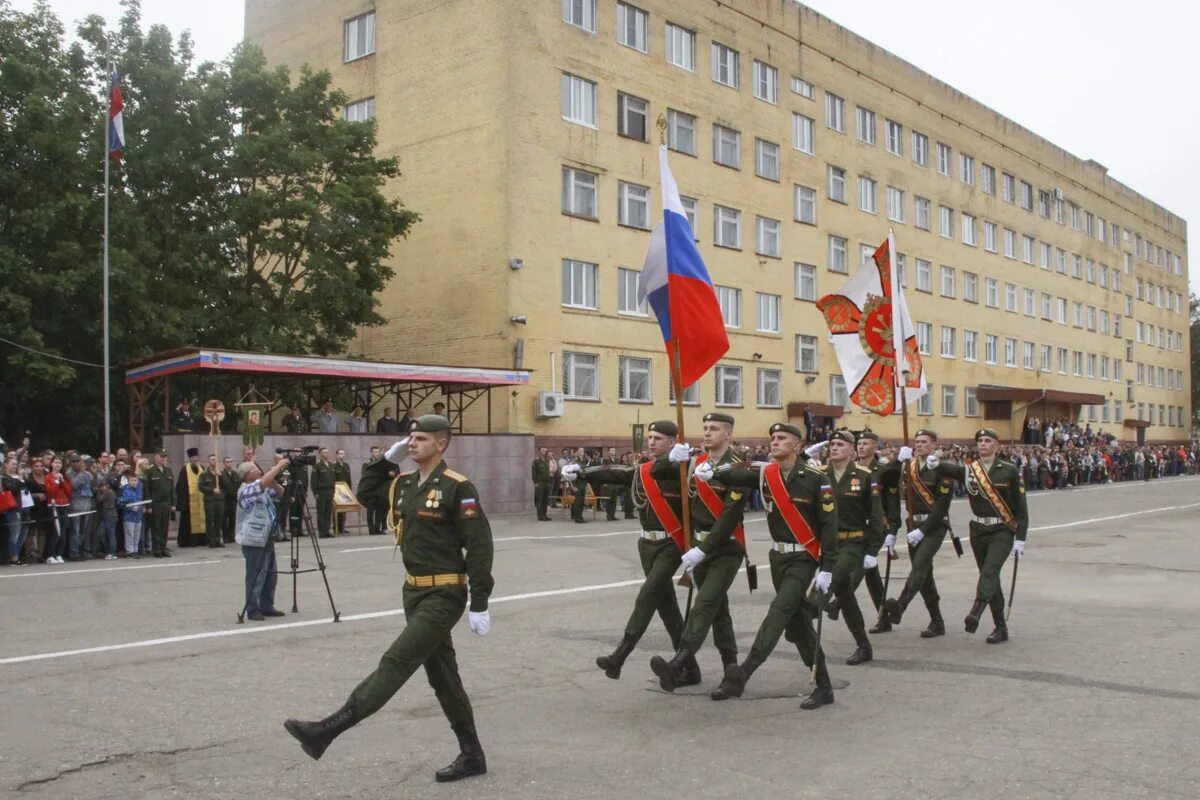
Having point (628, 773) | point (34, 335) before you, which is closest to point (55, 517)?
point (34, 335)

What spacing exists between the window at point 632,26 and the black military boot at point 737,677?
32.5 metres

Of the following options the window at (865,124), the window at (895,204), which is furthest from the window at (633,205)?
the window at (895,204)

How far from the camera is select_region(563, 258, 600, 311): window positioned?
3597cm

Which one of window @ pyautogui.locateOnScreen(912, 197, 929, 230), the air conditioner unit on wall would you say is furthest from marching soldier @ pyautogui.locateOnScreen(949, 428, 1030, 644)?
window @ pyautogui.locateOnScreen(912, 197, 929, 230)

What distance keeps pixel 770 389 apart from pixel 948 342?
16.8 metres

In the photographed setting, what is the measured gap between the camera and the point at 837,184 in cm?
4816

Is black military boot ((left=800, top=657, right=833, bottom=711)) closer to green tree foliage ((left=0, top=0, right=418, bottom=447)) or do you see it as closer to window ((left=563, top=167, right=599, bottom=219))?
green tree foliage ((left=0, top=0, right=418, bottom=447))

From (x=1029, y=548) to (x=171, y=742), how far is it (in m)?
16.9

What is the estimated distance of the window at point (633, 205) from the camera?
37.7 meters

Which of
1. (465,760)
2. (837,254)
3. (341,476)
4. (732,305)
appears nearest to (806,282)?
(837,254)

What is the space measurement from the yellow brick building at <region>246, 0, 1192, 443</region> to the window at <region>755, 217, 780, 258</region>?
0.37 ft

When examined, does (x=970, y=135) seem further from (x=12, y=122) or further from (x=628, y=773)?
(x=628, y=773)

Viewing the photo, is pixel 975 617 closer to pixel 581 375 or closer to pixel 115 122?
pixel 115 122

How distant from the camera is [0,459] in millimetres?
19203
